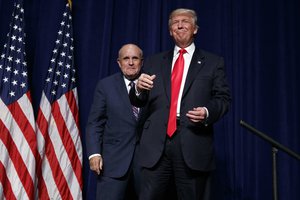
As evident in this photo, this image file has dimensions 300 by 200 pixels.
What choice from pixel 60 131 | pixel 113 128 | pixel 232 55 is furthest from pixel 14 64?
pixel 232 55

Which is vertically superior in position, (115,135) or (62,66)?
(62,66)

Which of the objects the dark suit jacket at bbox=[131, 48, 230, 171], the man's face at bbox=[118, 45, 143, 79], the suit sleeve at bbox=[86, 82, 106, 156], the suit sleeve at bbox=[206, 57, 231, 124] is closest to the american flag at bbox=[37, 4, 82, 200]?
the suit sleeve at bbox=[86, 82, 106, 156]

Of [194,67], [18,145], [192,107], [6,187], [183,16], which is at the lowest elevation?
[6,187]

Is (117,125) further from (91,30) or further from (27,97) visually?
(91,30)

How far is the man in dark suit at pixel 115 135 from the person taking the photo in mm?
2402

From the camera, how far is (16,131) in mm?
2734

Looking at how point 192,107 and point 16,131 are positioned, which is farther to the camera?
point 16,131

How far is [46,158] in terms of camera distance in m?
2.82

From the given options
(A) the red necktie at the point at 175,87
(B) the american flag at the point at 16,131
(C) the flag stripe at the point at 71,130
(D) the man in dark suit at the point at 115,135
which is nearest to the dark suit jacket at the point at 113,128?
(D) the man in dark suit at the point at 115,135

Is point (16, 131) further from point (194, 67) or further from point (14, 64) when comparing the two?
point (194, 67)

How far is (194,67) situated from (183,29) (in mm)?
216

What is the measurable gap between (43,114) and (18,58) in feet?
1.53

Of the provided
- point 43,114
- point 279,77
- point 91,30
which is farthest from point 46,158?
point 279,77

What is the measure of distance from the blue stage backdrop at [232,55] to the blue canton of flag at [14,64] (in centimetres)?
24
